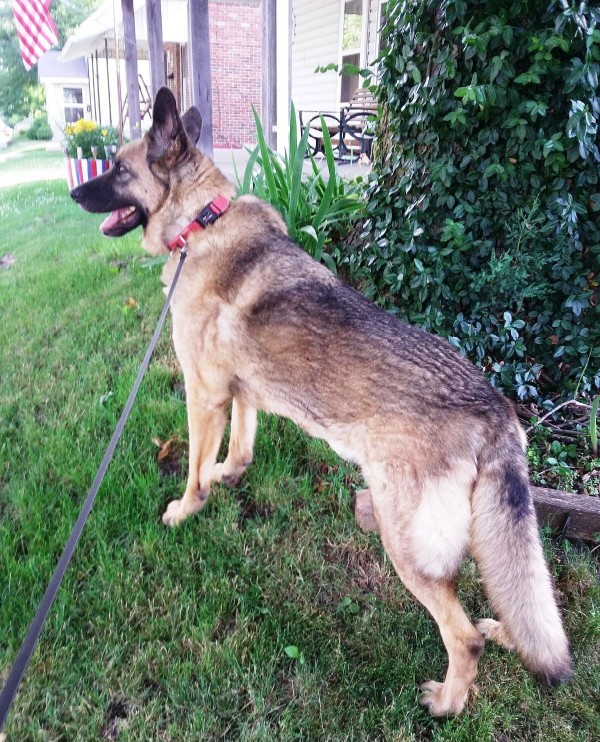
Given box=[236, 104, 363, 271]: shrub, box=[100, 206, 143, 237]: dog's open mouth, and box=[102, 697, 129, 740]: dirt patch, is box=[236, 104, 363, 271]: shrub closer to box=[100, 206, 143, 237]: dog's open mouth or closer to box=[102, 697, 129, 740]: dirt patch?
box=[100, 206, 143, 237]: dog's open mouth

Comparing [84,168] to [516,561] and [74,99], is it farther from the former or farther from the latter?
[74,99]

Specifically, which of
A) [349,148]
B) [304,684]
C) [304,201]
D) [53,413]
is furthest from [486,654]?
[349,148]

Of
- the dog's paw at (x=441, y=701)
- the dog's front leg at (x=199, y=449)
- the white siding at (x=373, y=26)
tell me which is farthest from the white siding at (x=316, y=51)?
the dog's paw at (x=441, y=701)

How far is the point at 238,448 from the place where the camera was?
116 inches

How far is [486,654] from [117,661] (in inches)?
56.4

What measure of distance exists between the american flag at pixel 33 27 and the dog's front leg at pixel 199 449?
756cm

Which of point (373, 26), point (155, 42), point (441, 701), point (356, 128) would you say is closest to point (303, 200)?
point (441, 701)

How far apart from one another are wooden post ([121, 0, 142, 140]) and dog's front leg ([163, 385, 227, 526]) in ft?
25.5

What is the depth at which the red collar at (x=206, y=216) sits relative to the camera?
2.51 metres

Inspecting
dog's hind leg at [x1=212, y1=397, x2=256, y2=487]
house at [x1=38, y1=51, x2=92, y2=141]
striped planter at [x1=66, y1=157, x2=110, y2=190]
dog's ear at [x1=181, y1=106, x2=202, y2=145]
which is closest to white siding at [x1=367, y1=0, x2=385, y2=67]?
striped planter at [x1=66, y1=157, x2=110, y2=190]

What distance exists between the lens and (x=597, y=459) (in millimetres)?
3033

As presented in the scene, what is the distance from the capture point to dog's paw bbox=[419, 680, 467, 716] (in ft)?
6.17

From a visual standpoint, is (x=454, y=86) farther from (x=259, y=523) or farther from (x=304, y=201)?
(x=259, y=523)

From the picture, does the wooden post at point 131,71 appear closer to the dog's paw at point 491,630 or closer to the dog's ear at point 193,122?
the dog's ear at point 193,122
